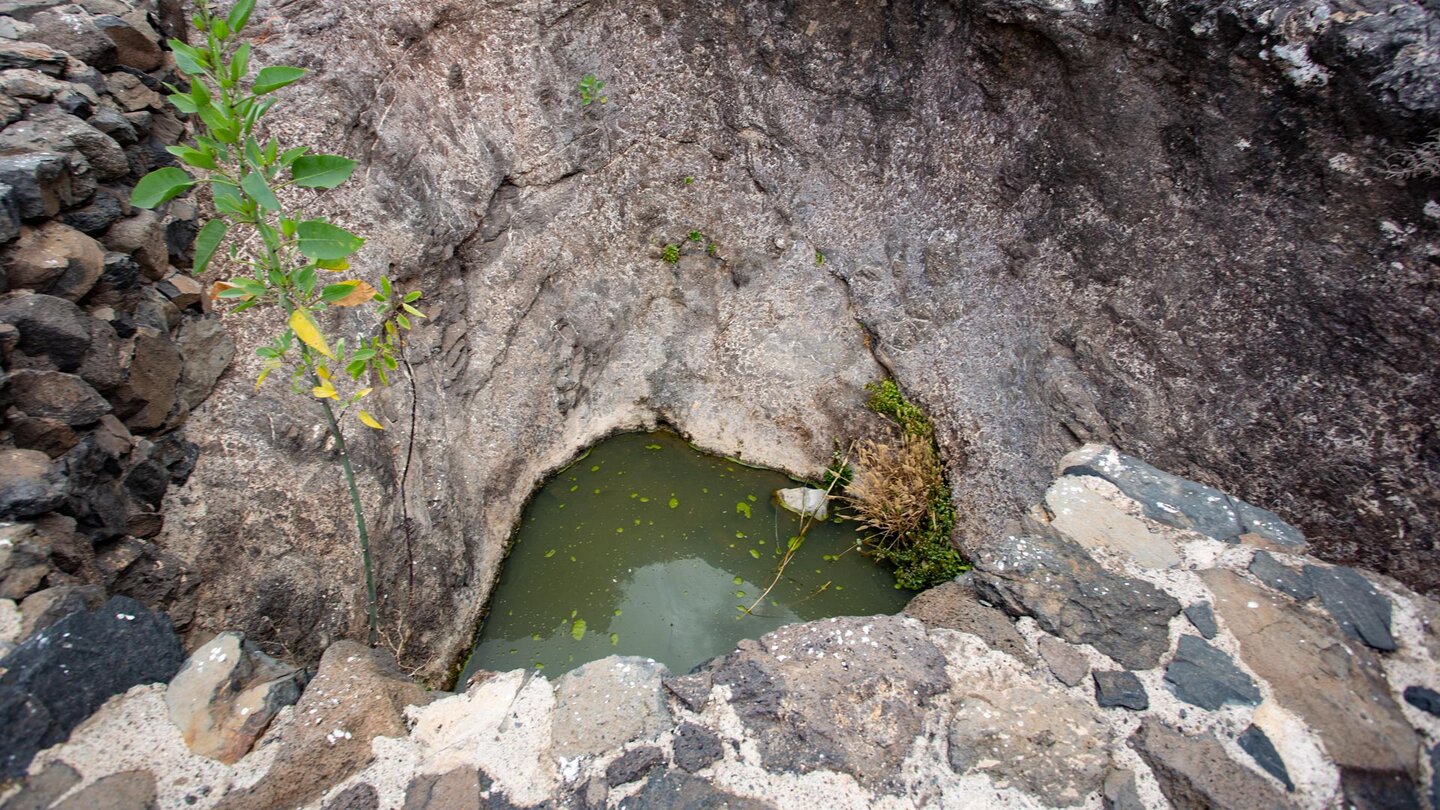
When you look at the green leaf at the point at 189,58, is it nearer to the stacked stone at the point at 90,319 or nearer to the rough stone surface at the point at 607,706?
the stacked stone at the point at 90,319

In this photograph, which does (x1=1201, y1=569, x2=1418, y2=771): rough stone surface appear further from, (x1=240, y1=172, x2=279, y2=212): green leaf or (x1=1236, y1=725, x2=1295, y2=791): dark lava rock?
(x1=240, y1=172, x2=279, y2=212): green leaf

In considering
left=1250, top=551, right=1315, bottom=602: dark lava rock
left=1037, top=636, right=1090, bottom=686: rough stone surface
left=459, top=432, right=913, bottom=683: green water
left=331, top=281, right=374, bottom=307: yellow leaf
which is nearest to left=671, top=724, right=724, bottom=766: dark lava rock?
left=1037, top=636, right=1090, bottom=686: rough stone surface

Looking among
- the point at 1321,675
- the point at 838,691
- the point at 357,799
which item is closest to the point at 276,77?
the point at 357,799

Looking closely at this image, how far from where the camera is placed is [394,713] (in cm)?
183

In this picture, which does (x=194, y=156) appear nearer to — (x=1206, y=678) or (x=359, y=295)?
(x=359, y=295)

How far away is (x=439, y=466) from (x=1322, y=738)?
286 cm

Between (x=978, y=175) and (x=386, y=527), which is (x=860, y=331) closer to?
(x=978, y=175)

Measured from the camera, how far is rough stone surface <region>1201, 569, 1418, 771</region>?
1.69 metres

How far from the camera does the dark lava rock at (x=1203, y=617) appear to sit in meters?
1.96

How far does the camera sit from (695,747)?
1.76 meters

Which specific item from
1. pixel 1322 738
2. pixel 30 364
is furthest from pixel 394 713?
pixel 1322 738

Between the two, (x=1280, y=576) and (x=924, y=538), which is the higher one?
(x=1280, y=576)

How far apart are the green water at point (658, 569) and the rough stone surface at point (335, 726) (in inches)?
49.5

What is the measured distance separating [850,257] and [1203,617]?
2191 mm
